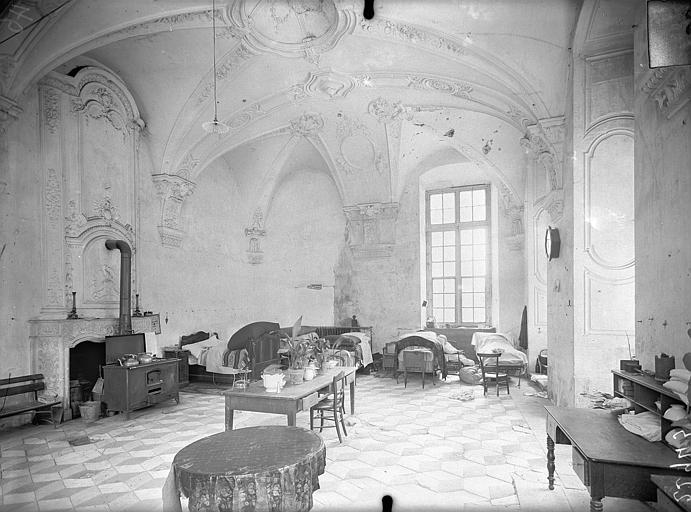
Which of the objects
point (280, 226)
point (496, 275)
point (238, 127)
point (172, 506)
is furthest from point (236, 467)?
point (280, 226)

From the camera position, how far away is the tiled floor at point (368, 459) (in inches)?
166

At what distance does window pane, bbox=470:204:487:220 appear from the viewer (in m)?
12.5

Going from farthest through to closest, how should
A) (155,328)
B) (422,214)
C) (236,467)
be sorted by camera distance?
(422,214) → (155,328) → (236,467)

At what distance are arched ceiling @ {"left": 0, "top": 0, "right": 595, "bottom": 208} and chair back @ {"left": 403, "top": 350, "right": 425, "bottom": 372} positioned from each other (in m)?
4.53

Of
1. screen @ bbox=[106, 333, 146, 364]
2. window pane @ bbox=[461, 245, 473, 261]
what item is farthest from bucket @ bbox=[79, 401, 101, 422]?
window pane @ bbox=[461, 245, 473, 261]

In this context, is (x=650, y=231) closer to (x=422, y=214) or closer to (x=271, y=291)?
(x=422, y=214)

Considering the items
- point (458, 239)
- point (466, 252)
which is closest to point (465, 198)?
point (458, 239)

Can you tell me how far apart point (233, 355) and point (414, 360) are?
3.71 meters

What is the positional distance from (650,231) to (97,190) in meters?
8.38

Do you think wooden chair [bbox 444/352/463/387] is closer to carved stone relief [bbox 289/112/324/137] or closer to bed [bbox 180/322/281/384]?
bed [bbox 180/322/281/384]

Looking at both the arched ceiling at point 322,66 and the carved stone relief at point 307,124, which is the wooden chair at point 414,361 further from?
the carved stone relief at point 307,124

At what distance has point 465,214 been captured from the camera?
12.7m

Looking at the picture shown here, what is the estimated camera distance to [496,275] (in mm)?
11977

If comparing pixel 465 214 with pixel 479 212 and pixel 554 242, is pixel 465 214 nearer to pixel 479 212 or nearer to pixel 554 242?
pixel 479 212
